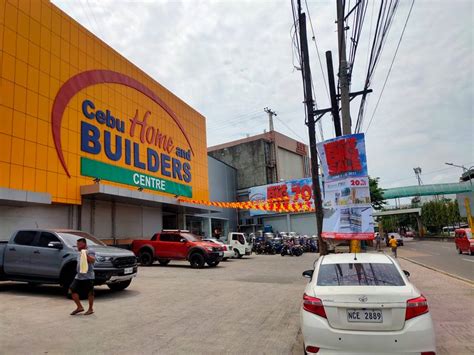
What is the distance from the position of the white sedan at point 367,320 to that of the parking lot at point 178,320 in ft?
4.57

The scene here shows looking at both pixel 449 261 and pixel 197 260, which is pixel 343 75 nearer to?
pixel 197 260

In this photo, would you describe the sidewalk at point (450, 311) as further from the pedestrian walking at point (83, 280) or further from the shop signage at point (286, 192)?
the shop signage at point (286, 192)

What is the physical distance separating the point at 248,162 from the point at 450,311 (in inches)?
1844

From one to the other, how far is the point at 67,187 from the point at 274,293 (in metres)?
13.2

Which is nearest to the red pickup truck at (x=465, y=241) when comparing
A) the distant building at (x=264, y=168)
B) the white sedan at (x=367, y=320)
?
the distant building at (x=264, y=168)

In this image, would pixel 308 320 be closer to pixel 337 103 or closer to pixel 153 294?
pixel 153 294

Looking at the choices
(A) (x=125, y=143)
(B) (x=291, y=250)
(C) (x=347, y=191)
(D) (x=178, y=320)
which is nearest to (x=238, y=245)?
(B) (x=291, y=250)

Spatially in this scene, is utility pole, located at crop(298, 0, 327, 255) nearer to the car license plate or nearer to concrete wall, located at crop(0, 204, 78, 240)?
the car license plate

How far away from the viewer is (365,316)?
185 inches

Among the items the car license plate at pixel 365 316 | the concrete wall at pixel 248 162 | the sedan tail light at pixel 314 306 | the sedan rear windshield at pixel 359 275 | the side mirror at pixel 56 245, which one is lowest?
the car license plate at pixel 365 316

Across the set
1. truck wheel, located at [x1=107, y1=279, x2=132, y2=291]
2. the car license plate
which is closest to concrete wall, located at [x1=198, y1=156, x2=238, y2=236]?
truck wheel, located at [x1=107, y1=279, x2=132, y2=291]

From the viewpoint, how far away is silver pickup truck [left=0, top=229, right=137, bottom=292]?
10.5 metres

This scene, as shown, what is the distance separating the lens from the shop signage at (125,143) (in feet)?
70.1

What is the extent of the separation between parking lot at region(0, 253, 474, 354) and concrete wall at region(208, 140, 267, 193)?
1612 inches
